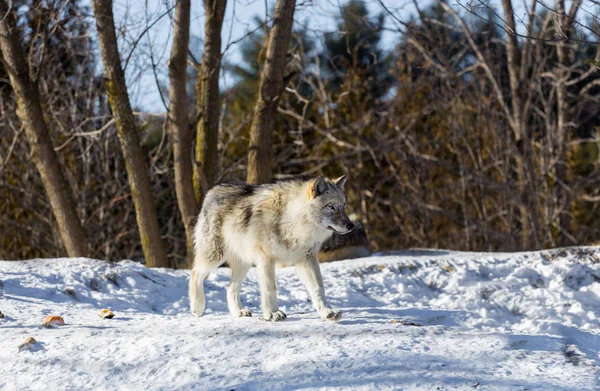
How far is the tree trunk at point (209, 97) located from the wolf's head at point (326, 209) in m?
5.56

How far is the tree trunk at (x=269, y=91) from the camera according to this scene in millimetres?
11742

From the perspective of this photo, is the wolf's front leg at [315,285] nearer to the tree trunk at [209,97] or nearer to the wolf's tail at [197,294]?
the wolf's tail at [197,294]

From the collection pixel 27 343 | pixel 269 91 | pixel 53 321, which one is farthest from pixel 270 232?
pixel 269 91

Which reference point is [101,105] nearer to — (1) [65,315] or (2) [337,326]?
(1) [65,315]

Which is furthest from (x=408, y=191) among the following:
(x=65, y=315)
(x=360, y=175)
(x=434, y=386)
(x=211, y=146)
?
(x=434, y=386)

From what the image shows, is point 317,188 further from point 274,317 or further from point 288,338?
point 288,338

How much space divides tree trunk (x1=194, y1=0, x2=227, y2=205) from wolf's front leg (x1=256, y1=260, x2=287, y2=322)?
18.2 feet

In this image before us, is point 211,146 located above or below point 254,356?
above

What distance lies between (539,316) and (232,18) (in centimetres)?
700

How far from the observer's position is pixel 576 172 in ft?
83.7

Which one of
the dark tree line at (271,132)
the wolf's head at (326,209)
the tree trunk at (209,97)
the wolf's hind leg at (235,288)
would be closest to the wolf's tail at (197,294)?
the wolf's hind leg at (235,288)

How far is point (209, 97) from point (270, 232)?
19.3ft

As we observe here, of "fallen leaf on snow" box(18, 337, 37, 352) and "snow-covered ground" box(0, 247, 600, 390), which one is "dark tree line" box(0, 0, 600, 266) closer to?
"snow-covered ground" box(0, 247, 600, 390)

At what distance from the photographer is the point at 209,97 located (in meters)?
12.3
